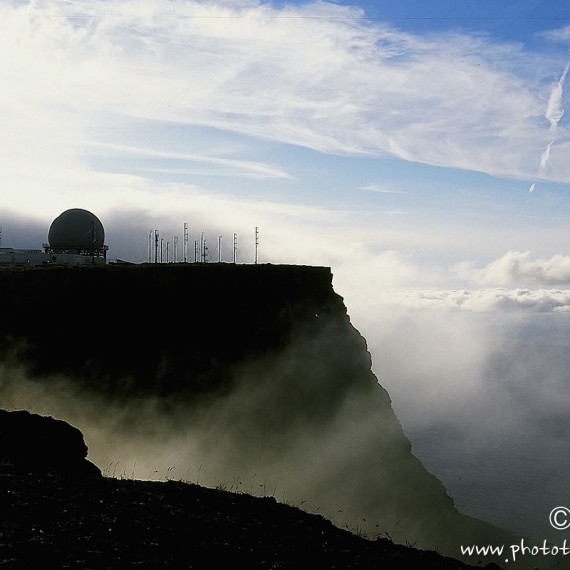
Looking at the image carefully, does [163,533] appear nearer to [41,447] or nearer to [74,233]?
[41,447]

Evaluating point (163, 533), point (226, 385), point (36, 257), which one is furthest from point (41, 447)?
point (36, 257)

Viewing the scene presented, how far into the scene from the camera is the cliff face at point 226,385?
41750mm

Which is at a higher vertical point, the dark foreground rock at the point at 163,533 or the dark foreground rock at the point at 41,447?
the dark foreground rock at the point at 163,533

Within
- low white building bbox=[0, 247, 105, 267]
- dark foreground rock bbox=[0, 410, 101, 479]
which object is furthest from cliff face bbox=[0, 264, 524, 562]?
low white building bbox=[0, 247, 105, 267]

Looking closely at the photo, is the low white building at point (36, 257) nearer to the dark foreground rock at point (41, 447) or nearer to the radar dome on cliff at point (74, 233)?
the radar dome on cliff at point (74, 233)

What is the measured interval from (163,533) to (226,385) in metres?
38.4

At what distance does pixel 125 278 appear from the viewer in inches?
1905

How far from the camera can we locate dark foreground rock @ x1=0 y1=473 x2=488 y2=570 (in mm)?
11656

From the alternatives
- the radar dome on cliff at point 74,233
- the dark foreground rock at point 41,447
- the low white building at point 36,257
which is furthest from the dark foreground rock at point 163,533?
the radar dome on cliff at point 74,233

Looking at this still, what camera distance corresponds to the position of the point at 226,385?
51.3 m

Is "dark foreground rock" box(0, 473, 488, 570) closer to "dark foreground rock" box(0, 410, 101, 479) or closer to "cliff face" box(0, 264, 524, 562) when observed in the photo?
"dark foreground rock" box(0, 410, 101, 479)

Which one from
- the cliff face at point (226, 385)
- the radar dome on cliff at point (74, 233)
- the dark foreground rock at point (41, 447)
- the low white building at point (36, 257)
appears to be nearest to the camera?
the dark foreground rock at point (41, 447)

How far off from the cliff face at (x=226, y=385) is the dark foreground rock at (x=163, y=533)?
19.7 m

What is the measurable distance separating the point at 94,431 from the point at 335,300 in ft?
110
